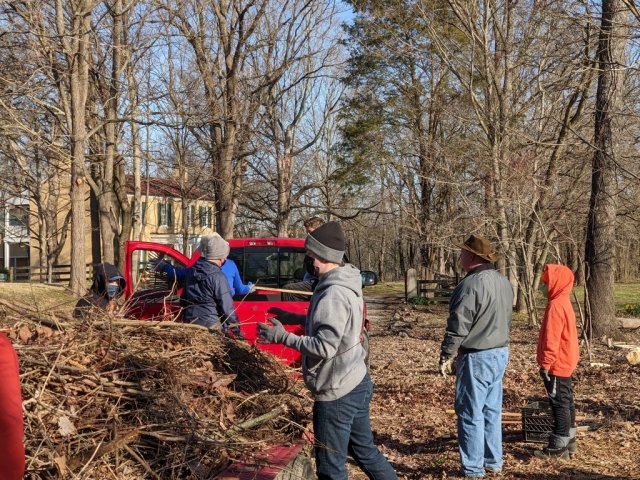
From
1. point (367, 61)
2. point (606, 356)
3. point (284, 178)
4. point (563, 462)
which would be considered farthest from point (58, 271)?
point (563, 462)

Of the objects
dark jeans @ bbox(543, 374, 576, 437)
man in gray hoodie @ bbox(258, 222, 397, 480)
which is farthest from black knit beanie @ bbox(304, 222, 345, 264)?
dark jeans @ bbox(543, 374, 576, 437)

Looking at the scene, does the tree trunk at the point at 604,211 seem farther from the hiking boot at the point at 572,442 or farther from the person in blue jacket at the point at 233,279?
the person in blue jacket at the point at 233,279

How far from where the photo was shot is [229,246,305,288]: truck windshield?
31.7ft

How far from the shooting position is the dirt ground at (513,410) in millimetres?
6512

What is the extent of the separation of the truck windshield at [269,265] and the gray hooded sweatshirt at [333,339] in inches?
204

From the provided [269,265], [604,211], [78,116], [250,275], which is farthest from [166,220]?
[269,265]

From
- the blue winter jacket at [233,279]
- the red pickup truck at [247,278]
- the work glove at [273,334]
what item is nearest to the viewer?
the work glove at [273,334]

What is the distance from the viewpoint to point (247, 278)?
384 inches

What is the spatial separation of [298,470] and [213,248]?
3.15 metres

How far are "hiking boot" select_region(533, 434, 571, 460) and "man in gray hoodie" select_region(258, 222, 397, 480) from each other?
2.85 m

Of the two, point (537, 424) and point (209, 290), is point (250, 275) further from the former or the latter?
point (537, 424)

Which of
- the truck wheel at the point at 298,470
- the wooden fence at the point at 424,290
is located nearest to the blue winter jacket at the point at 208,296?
the truck wheel at the point at 298,470

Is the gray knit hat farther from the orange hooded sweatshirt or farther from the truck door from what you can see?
the orange hooded sweatshirt

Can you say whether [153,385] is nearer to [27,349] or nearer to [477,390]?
[27,349]
